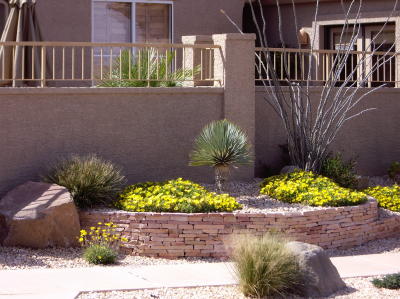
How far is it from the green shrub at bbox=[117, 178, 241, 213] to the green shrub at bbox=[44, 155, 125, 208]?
8.6 inches

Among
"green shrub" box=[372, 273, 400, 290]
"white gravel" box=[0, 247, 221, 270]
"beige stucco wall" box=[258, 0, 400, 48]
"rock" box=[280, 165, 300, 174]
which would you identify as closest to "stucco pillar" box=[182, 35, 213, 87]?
"rock" box=[280, 165, 300, 174]

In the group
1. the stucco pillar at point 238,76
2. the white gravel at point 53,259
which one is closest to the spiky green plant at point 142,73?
the stucco pillar at point 238,76

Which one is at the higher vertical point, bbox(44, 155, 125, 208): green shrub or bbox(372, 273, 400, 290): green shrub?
bbox(44, 155, 125, 208): green shrub

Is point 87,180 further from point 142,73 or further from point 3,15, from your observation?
point 3,15

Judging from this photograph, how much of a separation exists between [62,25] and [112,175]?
17.2 ft

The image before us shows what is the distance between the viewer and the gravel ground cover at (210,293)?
25.6ft

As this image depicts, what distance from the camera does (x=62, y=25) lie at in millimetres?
15047

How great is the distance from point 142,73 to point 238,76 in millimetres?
1456

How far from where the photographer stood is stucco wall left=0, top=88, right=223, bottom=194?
1088 cm

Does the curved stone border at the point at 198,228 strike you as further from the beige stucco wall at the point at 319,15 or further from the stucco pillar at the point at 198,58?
the beige stucco wall at the point at 319,15

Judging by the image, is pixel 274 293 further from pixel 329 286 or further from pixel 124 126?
pixel 124 126

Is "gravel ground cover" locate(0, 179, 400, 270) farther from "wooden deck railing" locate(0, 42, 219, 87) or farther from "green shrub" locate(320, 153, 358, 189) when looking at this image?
"wooden deck railing" locate(0, 42, 219, 87)

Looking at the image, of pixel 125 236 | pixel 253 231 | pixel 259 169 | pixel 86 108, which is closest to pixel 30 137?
pixel 86 108

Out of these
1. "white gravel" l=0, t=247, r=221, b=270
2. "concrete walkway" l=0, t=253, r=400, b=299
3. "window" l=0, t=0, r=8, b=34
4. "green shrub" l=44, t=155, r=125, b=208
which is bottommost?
"concrete walkway" l=0, t=253, r=400, b=299
